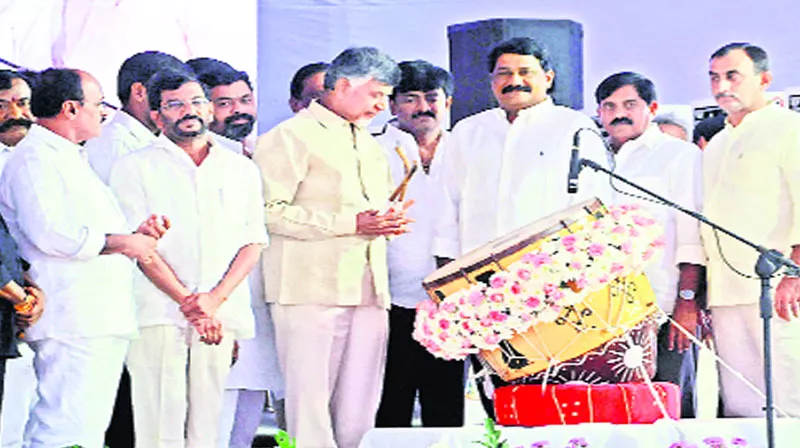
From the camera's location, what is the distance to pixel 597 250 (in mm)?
4223

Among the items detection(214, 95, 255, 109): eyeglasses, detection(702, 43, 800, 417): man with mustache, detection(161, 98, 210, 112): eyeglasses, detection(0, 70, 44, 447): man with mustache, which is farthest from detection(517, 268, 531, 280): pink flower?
detection(0, 70, 44, 447): man with mustache

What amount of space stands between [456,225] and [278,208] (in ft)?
2.31

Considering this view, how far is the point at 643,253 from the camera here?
4273mm

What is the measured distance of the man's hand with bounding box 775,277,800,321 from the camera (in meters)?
5.04

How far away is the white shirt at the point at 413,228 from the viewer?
17.4 ft

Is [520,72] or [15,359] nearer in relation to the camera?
[15,359]

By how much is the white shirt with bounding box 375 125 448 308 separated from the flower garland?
89cm

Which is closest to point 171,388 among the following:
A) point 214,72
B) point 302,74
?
point 214,72

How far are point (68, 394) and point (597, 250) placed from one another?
71.8 inches

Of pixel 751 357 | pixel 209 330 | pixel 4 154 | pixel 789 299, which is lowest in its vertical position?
pixel 751 357

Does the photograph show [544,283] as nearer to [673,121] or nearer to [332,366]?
[332,366]

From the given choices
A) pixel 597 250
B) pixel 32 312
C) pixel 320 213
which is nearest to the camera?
pixel 597 250

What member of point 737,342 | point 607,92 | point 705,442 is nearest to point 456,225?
point 607,92

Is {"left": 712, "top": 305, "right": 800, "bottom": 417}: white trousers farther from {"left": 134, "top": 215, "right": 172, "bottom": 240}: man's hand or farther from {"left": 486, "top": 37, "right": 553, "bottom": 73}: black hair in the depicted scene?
{"left": 134, "top": 215, "right": 172, "bottom": 240}: man's hand
